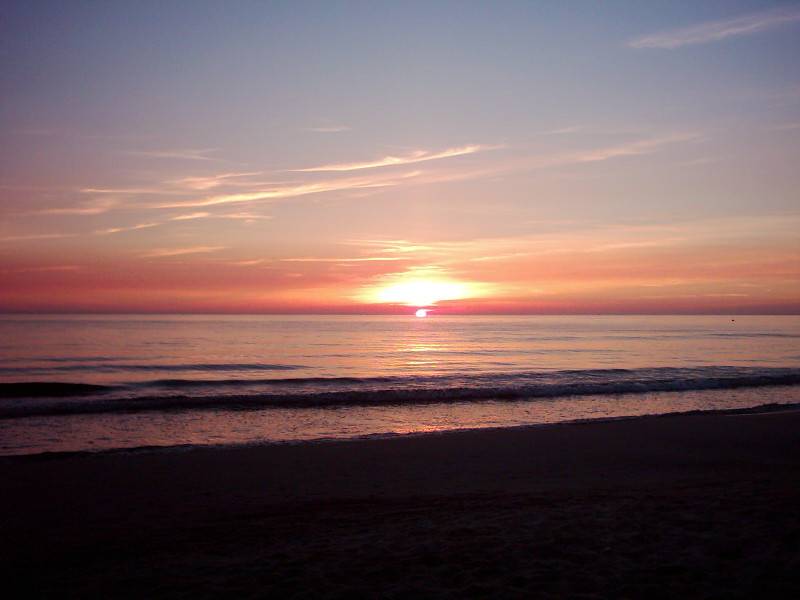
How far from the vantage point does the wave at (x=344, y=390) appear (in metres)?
22.7

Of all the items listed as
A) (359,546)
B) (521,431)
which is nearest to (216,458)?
(359,546)

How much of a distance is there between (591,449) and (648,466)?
6.53 feet

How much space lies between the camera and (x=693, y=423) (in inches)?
706

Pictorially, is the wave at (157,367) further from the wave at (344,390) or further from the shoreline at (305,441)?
the shoreline at (305,441)

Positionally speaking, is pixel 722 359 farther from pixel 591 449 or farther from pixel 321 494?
pixel 321 494

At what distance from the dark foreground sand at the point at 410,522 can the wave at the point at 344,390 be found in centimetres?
940

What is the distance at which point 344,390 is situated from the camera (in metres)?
27.7

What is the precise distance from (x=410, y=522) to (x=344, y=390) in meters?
19.7

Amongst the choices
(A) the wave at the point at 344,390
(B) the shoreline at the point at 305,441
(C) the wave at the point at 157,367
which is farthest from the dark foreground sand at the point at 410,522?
(C) the wave at the point at 157,367

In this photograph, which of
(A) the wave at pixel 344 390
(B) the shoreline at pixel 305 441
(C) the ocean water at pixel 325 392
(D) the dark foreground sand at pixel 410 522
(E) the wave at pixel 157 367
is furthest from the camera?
(E) the wave at pixel 157 367

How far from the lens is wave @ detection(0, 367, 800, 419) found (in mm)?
22703

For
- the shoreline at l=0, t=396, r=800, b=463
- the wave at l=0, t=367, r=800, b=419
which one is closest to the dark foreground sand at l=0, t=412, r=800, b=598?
the shoreline at l=0, t=396, r=800, b=463

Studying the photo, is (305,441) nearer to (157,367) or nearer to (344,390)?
(344,390)

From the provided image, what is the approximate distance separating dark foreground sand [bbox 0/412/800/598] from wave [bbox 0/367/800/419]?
370 inches
